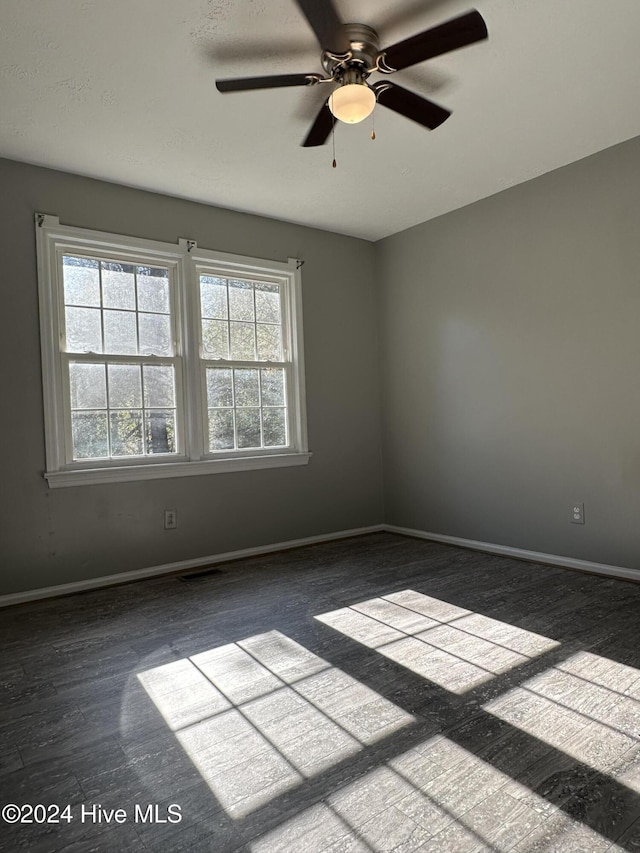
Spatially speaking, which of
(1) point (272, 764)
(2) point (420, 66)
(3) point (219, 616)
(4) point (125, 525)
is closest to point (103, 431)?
(4) point (125, 525)

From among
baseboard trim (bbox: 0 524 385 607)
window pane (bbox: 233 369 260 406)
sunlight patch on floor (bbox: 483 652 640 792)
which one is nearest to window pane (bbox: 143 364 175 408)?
window pane (bbox: 233 369 260 406)

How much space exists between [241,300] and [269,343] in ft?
1.36

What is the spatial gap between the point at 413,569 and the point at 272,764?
2.26m

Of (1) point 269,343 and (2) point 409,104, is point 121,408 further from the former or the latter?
(2) point 409,104

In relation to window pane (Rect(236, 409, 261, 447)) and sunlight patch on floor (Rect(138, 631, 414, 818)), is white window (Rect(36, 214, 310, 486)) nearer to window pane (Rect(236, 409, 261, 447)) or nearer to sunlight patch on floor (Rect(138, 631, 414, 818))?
window pane (Rect(236, 409, 261, 447))

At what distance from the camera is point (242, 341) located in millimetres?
4312

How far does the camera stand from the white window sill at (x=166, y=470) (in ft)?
11.4

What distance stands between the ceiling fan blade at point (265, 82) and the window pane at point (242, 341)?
7.10ft

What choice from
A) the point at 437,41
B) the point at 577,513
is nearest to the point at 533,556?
the point at 577,513

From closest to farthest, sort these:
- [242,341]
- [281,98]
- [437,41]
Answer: [437,41]
[281,98]
[242,341]

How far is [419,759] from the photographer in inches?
65.3

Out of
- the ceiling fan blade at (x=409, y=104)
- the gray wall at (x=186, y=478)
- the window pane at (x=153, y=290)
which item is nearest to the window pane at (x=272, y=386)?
the gray wall at (x=186, y=478)

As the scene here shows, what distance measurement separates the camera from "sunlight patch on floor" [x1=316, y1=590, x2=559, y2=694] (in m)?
2.24

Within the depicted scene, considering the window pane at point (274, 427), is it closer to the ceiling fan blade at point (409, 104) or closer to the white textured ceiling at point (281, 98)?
the white textured ceiling at point (281, 98)
